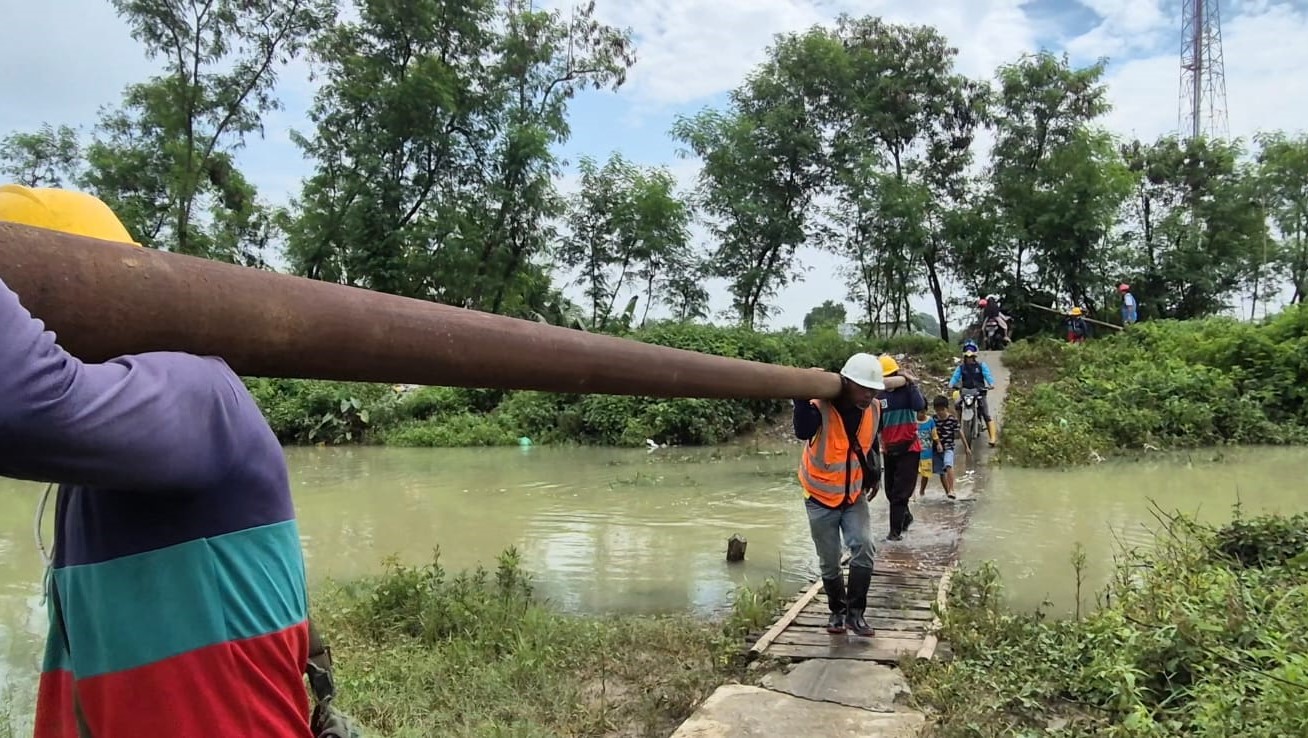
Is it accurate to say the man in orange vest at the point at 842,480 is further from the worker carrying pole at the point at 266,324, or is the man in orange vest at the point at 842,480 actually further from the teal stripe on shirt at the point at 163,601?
the teal stripe on shirt at the point at 163,601

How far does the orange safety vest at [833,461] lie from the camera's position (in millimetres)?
5445

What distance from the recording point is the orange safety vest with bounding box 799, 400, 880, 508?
545 centimetres

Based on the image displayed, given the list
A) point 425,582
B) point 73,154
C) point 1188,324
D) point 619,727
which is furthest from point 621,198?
Answer: point 619,727

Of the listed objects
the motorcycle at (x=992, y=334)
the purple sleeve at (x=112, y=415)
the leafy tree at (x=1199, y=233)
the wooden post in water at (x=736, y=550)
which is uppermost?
the leafy tree at (x=1199, y=233)

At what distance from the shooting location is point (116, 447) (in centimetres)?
101

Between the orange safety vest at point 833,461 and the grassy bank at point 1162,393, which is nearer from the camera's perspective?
the orange safety vest at point 833,461

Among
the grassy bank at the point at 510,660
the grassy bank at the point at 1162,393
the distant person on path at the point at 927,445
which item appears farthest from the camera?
the grassy bank at the point at 1162,393

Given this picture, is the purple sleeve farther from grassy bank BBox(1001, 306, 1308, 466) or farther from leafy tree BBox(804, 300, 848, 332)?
leafy tree BBox(804, 300, 848, 332)

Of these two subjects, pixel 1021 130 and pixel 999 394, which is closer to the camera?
pixel 999 394

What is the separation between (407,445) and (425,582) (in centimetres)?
1461

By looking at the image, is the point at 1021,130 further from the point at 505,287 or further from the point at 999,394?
the point at 505,287

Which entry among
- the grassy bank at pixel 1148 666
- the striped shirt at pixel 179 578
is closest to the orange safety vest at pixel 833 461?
the grassy bank at pixel 1148 666

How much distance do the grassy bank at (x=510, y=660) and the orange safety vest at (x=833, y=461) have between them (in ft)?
2.98

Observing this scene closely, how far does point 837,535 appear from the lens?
5578 mm
